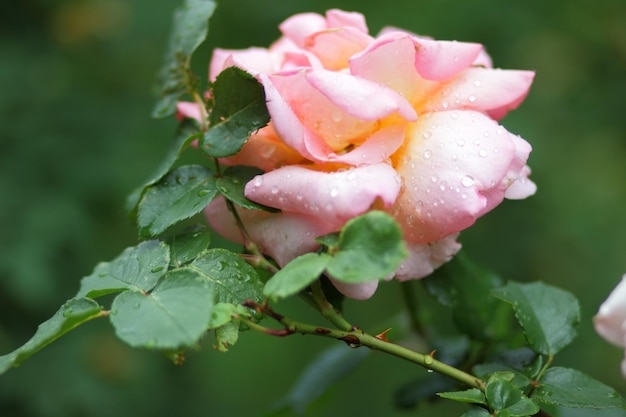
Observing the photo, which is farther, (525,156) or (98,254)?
(98,254)

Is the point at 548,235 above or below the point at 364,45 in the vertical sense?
below

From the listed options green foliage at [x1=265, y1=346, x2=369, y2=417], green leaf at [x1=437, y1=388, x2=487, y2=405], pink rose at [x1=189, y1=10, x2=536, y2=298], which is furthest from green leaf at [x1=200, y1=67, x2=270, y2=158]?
green foliage at [x1=265, y1=346, x2=369, y2=417]

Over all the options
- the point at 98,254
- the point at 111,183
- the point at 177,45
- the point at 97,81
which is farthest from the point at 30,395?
the point at 177,45

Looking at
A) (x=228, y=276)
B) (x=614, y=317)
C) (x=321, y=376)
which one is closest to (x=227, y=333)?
(x=228, y=276)

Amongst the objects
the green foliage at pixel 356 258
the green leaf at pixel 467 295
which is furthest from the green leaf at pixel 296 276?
the green leaf at pixel 467 295

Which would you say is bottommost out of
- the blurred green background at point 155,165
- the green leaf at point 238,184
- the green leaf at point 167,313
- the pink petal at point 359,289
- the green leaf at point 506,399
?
the blurred green background at point 155,165

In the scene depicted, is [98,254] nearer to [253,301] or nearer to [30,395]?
[30,395]

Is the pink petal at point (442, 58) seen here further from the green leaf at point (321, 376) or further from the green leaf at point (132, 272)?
the green leaf at point (321, 376)

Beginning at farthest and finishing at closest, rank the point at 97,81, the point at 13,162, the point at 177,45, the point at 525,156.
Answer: the point at 97,81, the point at 13,162, the point at 177,45, the point at 525,156
